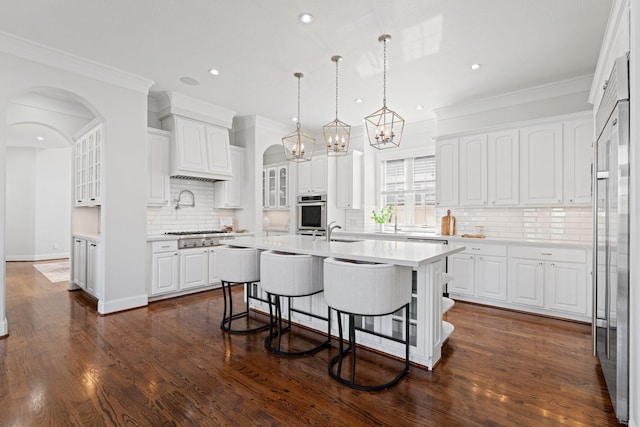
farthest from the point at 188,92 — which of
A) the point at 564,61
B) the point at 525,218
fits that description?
the point at 525,218

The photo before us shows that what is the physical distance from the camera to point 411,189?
591 cm

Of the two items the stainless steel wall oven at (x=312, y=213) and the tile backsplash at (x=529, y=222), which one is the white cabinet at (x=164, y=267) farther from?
the tile backsplash at (x=529, y=222)

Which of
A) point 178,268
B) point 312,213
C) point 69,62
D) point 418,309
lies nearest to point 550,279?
point 418,309

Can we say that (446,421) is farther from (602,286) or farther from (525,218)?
(525,218)

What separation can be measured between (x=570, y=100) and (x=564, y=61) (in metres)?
0.76

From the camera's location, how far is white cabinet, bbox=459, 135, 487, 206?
455cm

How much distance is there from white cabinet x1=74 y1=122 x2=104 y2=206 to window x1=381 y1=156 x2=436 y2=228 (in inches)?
181

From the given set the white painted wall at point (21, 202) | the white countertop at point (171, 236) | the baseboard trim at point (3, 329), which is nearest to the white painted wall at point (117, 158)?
the white countertop at point (171, 236)

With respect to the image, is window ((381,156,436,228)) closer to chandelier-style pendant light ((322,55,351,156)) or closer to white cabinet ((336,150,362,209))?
white cabinet ((336,150,362,209))

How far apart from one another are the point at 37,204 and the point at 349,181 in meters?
8.31

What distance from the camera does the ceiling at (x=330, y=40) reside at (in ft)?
8.96

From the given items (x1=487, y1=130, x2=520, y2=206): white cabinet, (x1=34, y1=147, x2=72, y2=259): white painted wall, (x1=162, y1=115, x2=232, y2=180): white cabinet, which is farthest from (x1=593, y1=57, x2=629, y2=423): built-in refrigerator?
(x1=34, y1=147, x2=72, y2=259): white painted wall

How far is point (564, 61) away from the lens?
3604mm

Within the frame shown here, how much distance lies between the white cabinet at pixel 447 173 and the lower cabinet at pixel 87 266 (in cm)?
478
